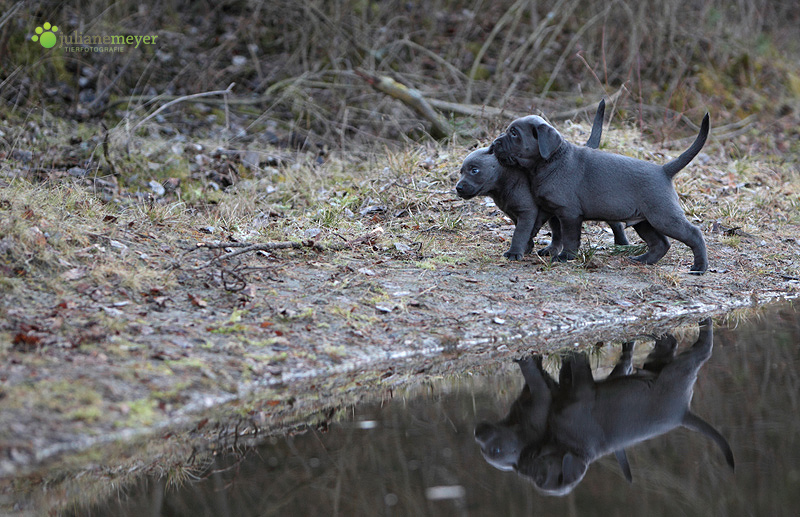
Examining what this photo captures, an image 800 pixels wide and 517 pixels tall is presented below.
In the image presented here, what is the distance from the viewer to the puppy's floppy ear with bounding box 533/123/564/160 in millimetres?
5715

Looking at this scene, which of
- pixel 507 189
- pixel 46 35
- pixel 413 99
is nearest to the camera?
pixel 507 189

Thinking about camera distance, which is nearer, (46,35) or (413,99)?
(413,99)

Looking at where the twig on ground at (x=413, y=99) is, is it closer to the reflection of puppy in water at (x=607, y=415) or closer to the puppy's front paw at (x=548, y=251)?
the puppy's front paw at (x=548, y=251)

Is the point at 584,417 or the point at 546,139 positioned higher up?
the point at 546,139

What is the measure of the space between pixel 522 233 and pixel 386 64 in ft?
20.4

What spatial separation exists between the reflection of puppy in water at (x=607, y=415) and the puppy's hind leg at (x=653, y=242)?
162 cm

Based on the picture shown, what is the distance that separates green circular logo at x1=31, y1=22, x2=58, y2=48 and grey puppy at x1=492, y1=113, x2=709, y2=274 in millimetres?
7531

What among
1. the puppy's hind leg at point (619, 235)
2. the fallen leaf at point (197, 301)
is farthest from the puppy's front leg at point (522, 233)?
the fallen leaf at point (197, 301)

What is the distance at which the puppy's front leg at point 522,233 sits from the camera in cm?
602

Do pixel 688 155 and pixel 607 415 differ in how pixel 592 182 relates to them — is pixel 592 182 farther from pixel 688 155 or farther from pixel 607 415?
pixel 607 415

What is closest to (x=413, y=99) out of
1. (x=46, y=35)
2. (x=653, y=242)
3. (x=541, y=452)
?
(x=653, y=242)

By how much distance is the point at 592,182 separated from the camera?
5.82 m

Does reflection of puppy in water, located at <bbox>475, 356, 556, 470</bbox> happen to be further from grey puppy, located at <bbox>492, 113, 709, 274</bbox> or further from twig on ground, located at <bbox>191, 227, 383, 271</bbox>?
twig on ground, located at <bbox>191, 227, 383, 271</bbox>

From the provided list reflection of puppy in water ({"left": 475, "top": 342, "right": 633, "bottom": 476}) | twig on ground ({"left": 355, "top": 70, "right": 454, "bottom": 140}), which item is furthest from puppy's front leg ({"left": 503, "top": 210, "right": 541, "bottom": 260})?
twig on ground ({"left": 355, "top": 70, "right": 454, "bottom": 140})
